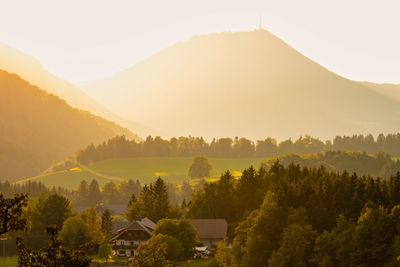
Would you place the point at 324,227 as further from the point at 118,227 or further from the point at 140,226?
the point at 118,227

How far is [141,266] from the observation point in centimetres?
8669

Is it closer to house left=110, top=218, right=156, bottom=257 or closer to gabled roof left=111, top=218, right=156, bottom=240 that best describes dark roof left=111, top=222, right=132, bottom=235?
gabled roof left=111, top=218, right=156, bottom=240

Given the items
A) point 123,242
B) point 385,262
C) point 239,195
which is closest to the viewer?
point 385,262

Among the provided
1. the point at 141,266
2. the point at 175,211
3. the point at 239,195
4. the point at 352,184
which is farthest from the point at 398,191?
the point at 175,211

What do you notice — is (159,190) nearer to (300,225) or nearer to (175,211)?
(175,211)

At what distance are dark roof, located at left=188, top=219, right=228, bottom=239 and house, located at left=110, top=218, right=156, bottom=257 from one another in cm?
995

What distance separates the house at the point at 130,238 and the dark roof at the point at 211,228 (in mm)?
9947

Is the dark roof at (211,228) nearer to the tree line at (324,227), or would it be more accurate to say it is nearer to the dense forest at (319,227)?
the dense forest at (319,227)

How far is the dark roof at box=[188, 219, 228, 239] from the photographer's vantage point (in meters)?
136

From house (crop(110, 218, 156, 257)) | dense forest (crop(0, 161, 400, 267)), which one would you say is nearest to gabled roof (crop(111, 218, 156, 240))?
house (crop(110, 218, 156, 257))

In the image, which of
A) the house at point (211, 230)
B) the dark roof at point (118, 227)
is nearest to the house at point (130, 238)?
the dark roof at point (118, 227)

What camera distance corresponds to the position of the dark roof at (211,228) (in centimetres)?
13562

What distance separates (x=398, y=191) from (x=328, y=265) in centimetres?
2031

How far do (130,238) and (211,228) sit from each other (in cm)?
1668
